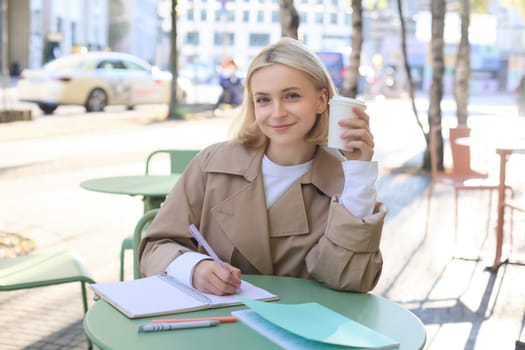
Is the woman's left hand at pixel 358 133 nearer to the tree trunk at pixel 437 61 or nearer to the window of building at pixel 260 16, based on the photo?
the tree trunk at pixel 437 61

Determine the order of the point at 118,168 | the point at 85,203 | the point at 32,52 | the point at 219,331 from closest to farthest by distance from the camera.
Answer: the point at 219,331, the point at 85,203, the point at 118,168, the point at 32,52

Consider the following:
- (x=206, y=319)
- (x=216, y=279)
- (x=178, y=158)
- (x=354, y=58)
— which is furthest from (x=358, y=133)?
(x=354, y=58)

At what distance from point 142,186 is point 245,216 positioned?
2.75m

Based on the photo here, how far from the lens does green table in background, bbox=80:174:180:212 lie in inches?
203

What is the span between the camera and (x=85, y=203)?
9.71m

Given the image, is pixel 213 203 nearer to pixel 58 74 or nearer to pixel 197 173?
pixel 197 173

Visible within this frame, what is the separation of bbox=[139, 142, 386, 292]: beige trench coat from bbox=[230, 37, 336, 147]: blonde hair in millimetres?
47

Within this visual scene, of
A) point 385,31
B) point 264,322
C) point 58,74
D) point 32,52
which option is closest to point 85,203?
point 264,322

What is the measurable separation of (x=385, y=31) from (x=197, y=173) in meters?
76.6

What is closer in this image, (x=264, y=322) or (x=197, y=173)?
(x=264, y=322)

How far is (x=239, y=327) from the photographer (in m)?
2.19

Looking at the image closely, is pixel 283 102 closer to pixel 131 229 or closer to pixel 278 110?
pixel 278 110

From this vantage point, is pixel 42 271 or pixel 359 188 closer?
pixel 359 188

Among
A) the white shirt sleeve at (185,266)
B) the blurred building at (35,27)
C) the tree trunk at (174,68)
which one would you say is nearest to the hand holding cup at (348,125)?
the white shirt sleeve at (185,266)
